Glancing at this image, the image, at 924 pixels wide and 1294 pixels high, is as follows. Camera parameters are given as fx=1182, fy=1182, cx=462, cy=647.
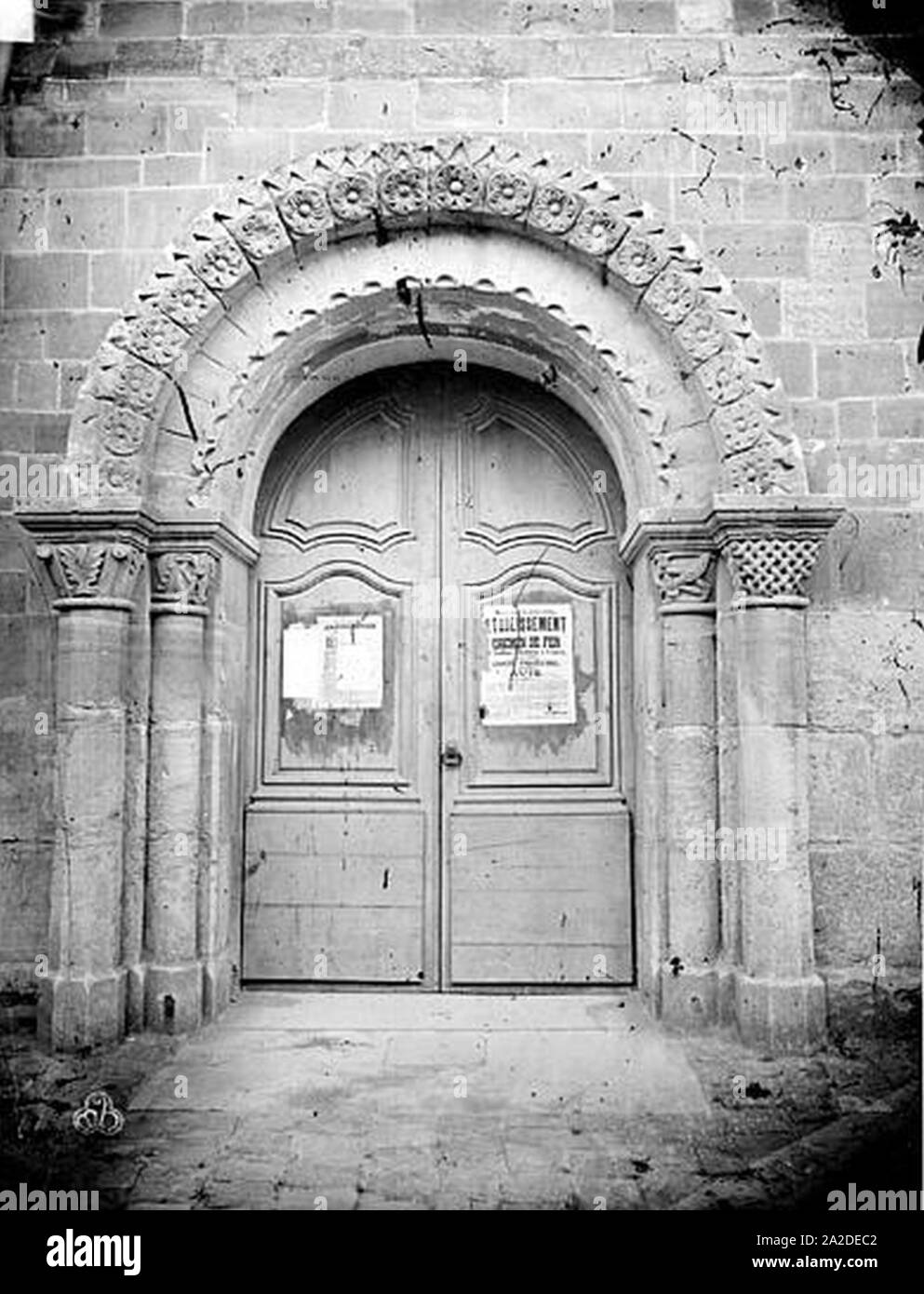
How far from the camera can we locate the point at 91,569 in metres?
4.28

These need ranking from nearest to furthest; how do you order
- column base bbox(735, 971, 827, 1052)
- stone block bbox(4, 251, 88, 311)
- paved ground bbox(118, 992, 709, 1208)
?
1. paved ground bbox(118, 992, 709, 1208)
2. column base bbox(735, 971, 827, 1052)
3. stone block bbox(4, 251, 88, 311)

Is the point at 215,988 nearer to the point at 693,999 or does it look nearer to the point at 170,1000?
the point at 170,1000

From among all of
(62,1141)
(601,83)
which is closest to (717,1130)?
(62,1141)

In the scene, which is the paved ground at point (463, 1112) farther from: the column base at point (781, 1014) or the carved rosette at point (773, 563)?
the carved rosette at point (773, 563)

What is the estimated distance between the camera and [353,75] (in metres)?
4.62

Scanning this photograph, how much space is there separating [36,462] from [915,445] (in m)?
3.35

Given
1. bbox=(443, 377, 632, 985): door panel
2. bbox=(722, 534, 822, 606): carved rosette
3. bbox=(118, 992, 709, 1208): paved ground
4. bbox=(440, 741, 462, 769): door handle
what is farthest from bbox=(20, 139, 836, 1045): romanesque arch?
bbox=(440, 741, 462, 769): door handle

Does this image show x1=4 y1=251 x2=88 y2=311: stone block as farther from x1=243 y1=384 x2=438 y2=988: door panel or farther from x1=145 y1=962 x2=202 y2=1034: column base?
x1=145 y1=962 x2=202 y2=1034: column base

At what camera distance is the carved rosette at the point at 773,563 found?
4285 millimetres

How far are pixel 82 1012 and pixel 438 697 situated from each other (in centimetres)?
180

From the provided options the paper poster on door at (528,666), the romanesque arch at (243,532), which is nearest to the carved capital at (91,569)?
the romanesque arch at (243,532)

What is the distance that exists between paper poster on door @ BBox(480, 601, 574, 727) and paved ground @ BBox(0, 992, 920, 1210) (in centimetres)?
115

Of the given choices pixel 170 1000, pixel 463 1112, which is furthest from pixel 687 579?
pixel 170 1000

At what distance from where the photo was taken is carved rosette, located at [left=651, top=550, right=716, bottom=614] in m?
4.43
